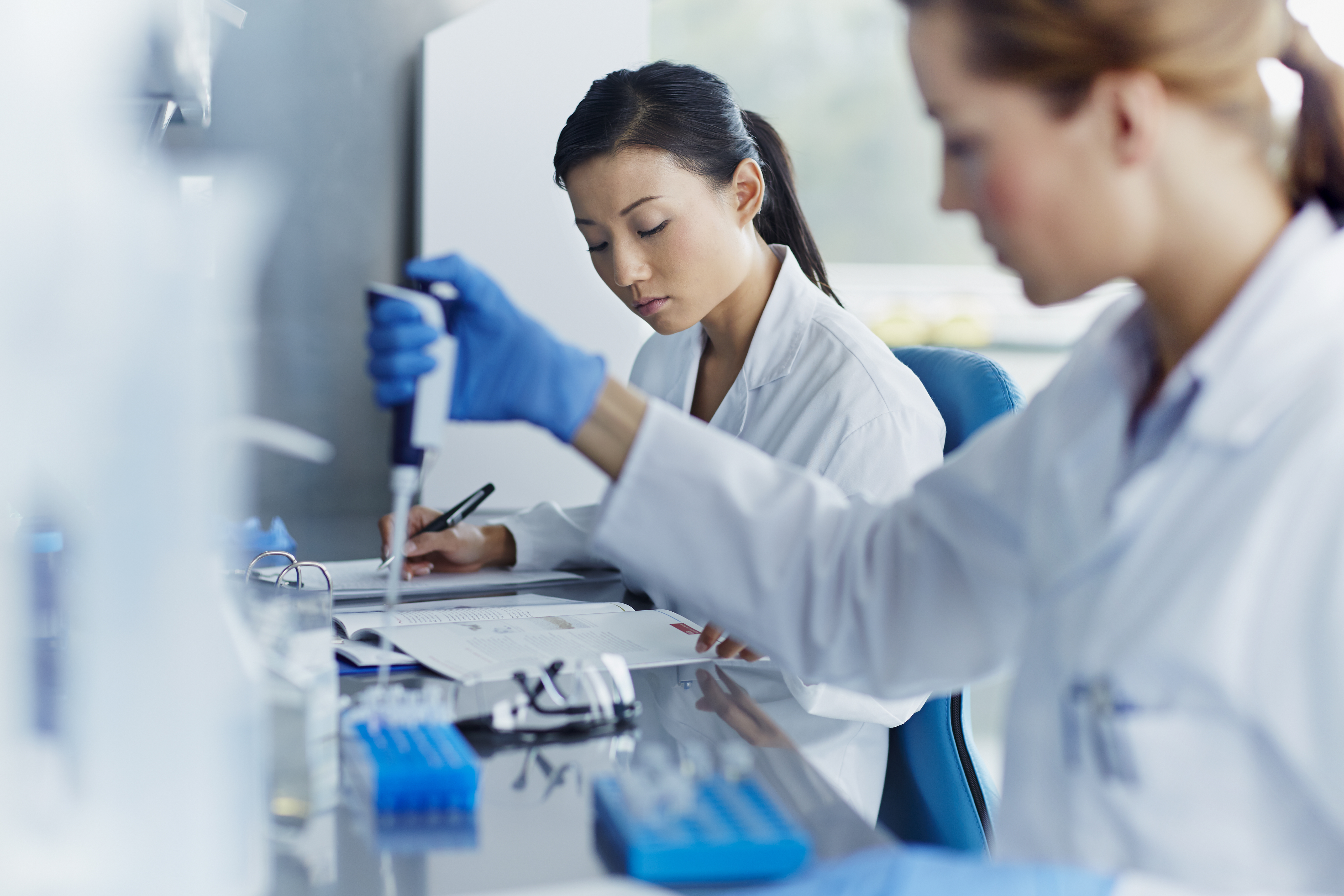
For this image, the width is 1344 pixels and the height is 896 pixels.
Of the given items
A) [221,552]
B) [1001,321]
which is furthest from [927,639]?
[1001,321]

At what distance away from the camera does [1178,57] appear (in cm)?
74

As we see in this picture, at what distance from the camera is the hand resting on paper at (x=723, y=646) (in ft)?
3.69

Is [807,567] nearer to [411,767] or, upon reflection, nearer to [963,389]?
[411,767]

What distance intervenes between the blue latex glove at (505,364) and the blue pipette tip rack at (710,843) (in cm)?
35

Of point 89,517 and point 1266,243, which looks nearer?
point 89,517

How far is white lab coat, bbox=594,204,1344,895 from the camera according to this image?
682 millimetres

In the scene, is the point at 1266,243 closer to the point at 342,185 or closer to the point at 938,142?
the point at 938,142

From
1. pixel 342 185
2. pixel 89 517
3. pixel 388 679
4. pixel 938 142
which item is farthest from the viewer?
pixel 342 185

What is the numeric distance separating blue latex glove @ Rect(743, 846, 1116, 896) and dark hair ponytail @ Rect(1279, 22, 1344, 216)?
49 cm

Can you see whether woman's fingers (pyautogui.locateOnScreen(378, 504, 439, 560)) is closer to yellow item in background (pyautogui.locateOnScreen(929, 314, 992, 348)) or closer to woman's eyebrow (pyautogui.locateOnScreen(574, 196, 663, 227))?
woman's eyebrow (pyautogui.locateOnScreen(574, 196, 663, 227))

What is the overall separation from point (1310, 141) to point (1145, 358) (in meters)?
0.19

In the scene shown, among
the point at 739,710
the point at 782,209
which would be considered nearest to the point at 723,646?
the point at 739,710

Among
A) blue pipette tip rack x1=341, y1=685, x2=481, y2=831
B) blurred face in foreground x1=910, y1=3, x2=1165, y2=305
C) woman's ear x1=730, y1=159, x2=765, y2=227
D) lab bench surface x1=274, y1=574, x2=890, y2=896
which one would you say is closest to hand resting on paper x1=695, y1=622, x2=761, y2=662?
lab bench surface x1=274, y1=574, x2=890, y2=896

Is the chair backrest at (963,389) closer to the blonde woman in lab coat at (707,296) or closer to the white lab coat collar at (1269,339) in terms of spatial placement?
the blonde woman in lab coat at (707,296)
